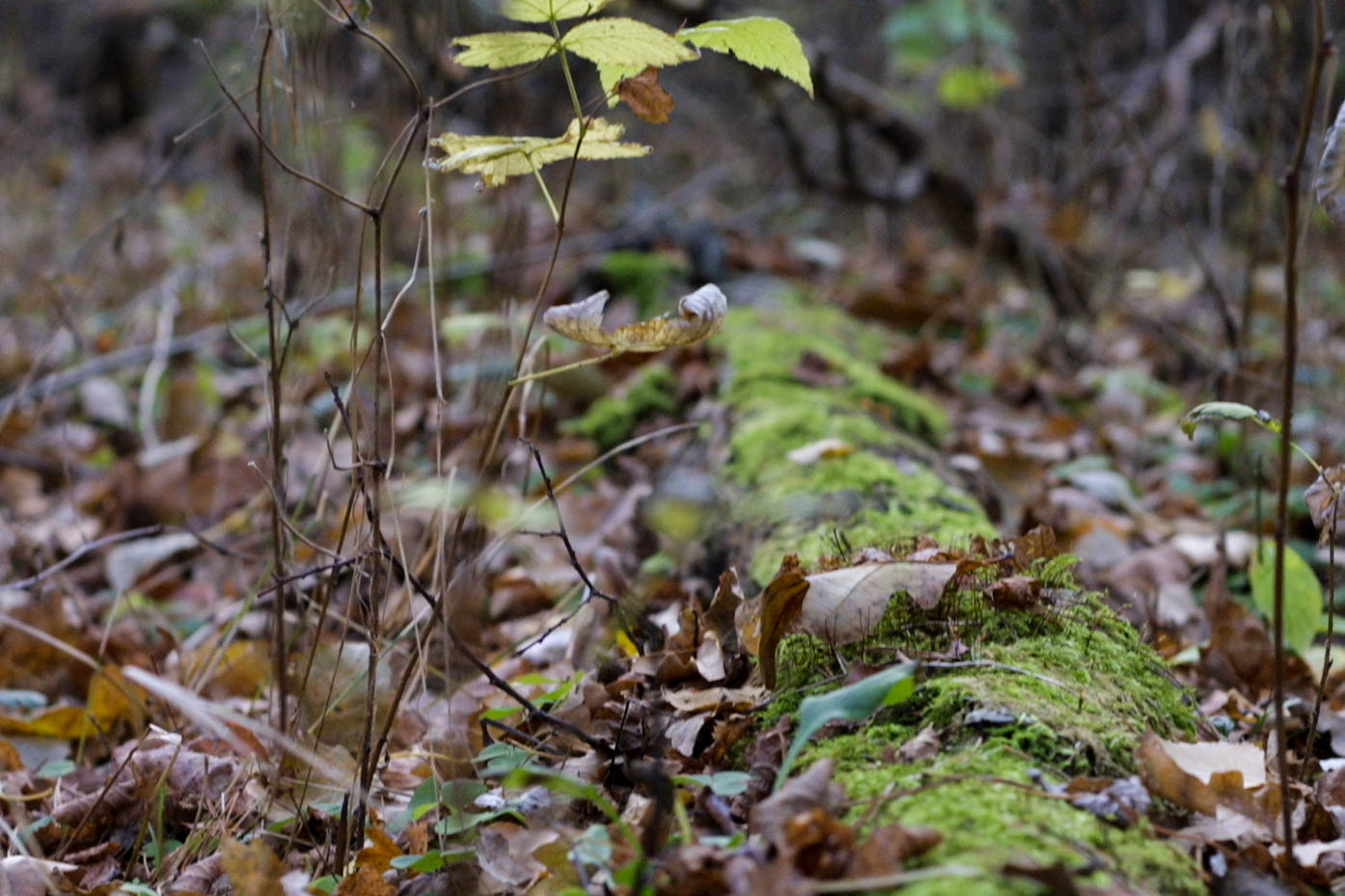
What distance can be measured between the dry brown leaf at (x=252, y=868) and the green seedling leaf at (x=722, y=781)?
0.50 meters

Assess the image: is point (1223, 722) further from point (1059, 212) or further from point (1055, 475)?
point (1059, 212)

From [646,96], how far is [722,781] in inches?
33.0

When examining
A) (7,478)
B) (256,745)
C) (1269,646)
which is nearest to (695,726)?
(256,745)

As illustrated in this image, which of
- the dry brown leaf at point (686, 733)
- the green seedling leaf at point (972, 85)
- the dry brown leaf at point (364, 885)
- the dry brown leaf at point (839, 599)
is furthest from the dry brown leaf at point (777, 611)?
the green seedling leaf at point (972, 85)

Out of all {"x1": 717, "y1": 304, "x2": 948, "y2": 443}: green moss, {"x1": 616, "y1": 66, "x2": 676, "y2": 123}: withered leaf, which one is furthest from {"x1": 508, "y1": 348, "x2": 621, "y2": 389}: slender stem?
{"x1": 717, "y1": 304, "x2": 948, "y2": 443}: green moss

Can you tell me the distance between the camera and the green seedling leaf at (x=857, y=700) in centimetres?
115

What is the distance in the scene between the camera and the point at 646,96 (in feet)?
4.66

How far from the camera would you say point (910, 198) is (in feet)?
19.0

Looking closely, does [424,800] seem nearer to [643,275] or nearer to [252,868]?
[252,868]

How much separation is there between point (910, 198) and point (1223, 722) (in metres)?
4.28

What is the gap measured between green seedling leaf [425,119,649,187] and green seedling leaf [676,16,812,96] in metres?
0.16

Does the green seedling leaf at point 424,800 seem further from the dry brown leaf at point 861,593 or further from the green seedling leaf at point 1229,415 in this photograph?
the green seedling leaf at point 1229,415

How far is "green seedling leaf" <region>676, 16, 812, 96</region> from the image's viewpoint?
1.36 m

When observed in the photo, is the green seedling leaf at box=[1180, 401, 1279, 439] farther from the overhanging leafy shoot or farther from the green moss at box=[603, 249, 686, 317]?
the green moss at box=[603, 249, 686, 317]
